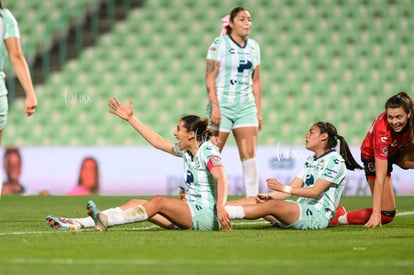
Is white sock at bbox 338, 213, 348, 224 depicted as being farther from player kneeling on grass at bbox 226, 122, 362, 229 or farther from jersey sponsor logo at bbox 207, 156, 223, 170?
jersey sponsor logo at bbox 207, 156, 223, 170

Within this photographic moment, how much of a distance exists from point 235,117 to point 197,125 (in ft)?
7.03

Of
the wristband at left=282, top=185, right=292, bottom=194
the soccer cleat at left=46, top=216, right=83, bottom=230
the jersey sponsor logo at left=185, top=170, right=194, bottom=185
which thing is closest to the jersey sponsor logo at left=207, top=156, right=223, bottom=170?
the jersey sponsor logo at left=185, top=170, right=194, bottom=185

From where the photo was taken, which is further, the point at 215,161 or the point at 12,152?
the point at 12,152

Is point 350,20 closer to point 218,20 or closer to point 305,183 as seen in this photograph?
point 218,20

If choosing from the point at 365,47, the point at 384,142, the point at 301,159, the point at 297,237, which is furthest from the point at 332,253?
the point at 365,47

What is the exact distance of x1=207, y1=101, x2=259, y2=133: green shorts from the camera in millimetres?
9328

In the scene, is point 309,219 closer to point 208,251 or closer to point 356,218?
point 356,218

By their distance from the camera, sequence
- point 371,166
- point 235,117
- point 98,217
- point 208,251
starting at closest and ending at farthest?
point 208,251, point 98,217, point 371,166, point 235,117

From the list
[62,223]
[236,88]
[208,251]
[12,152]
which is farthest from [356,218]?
[12,152]

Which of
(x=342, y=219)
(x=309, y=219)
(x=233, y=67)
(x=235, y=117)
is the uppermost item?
(x=233, y=67)

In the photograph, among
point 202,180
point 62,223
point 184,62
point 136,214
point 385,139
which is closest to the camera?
point 136,214

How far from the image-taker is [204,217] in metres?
7.09

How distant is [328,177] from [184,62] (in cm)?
1033

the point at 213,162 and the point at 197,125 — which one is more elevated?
the point at 197,125
